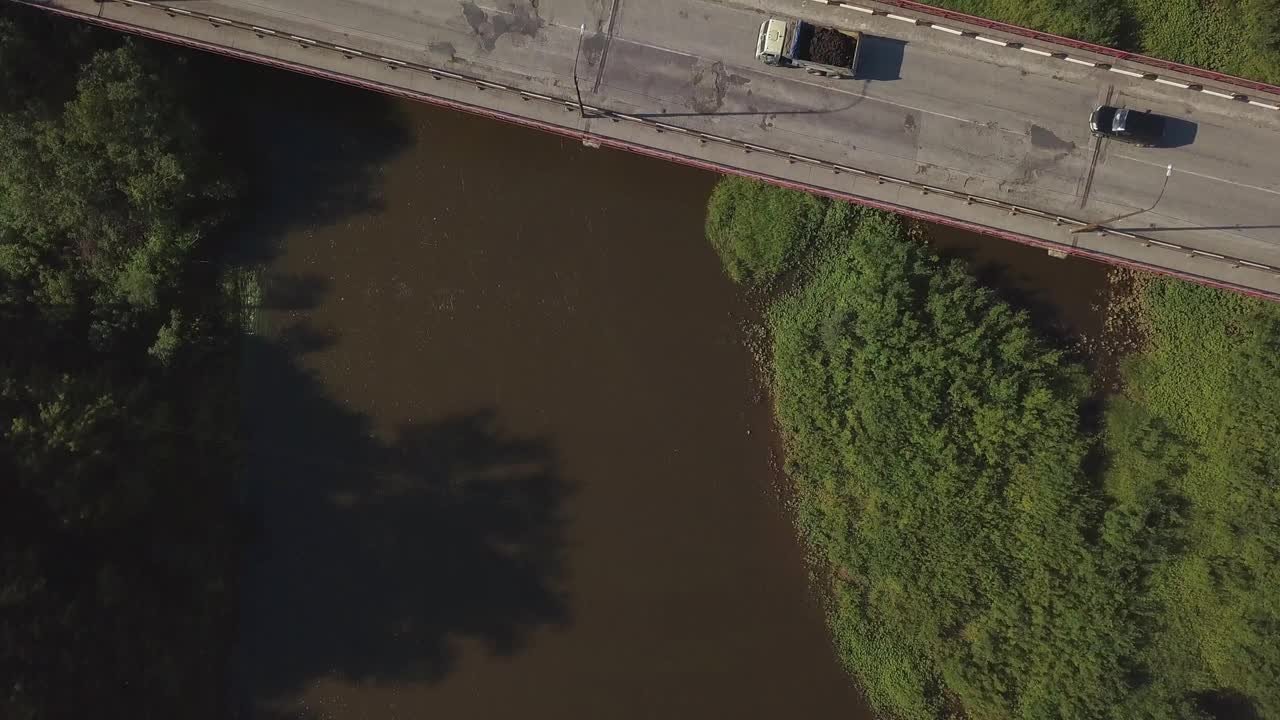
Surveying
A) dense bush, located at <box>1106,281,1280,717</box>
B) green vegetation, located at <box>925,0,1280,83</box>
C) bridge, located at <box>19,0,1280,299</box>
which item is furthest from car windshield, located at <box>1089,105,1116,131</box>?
dense bush, located at <box>1106,281,1280,717</box>

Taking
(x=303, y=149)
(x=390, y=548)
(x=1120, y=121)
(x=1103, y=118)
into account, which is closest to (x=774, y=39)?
(x=1103, y=118)

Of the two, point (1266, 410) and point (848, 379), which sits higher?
point (1266, 410)

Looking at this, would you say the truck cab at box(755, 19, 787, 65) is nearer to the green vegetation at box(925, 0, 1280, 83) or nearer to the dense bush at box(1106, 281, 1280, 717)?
the green vegetation at box(925, 0, 1280, 83)

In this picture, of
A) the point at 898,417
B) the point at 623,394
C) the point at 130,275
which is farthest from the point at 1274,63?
the point at 130,275

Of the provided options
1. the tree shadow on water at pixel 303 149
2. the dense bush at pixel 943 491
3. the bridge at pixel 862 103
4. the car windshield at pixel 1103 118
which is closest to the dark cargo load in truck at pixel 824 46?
the bridge at pixel 862 103

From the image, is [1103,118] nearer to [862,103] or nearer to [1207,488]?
[862,103]

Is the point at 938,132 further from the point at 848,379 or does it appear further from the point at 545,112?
the point at 545,112
